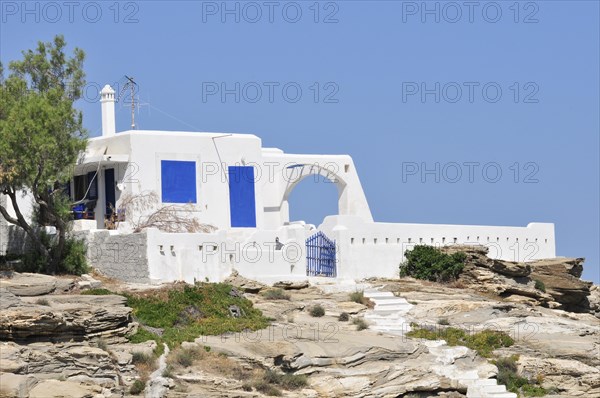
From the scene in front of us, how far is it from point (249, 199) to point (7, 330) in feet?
50.7

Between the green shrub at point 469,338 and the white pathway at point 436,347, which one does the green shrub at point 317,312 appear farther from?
the green shrub at point 469,338

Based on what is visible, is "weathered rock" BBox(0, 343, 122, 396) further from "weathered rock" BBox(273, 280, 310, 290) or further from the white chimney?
the white chimney

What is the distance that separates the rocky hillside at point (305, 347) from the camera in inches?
1489

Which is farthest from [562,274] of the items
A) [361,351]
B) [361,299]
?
[361,351]

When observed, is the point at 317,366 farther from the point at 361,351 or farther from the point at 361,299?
the point at 361,299

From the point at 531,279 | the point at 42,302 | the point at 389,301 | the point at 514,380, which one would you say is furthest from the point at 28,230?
the point at 531,279

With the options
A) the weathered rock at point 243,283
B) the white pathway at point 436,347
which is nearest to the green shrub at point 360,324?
the white pathway at point 436,347

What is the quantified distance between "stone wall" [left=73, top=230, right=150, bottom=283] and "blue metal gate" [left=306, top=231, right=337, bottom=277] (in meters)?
6.70

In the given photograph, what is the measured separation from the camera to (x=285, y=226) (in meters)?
50.8

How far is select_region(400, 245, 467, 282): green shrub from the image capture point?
50969 millimetres

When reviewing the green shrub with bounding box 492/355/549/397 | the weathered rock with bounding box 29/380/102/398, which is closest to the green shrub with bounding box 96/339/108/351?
the weathered rock with bounding box 29/380/102/398

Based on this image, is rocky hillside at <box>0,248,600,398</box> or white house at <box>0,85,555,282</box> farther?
white house at <box>0,85,555,282</box>

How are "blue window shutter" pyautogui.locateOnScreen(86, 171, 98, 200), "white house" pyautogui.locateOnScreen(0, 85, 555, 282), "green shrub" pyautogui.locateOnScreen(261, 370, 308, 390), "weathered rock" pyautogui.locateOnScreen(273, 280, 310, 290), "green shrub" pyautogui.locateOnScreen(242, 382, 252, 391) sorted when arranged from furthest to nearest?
"blue window shutter" pyautogui.locateOnScreen(86, 171, 98, 200) → "weathered rock" pyautogui.locateOnScreen(273, 280, 310, 290) → "white house" pyautogui.locateOnScreen(0, 85, 555, 282) → "green shrub" pyautogui.locateOnScreen(261, 370, 308, 390) → "green shrub" pyautogui.locateOnScreen(242, 382, 252, 391)

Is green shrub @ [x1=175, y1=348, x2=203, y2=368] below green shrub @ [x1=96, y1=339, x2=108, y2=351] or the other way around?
below
